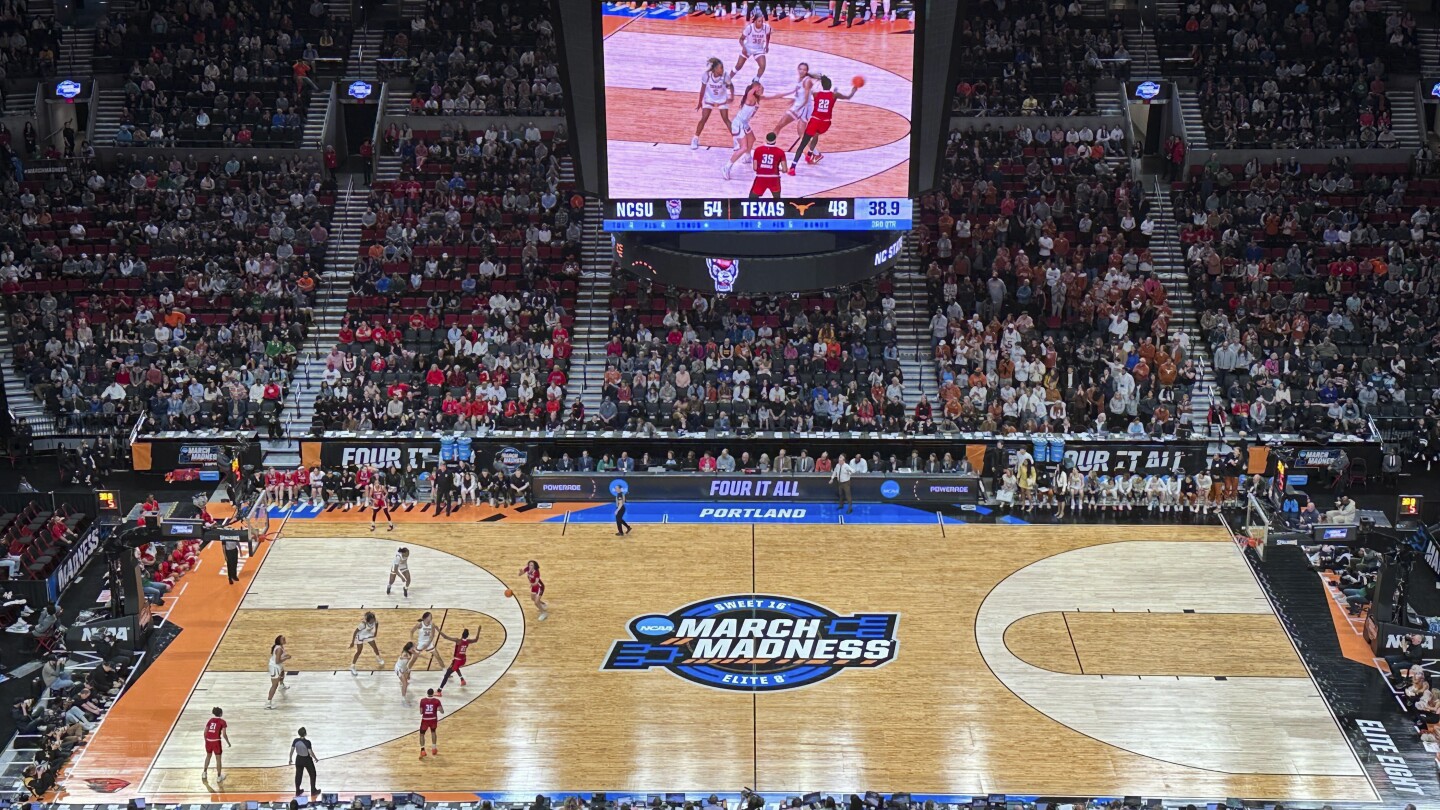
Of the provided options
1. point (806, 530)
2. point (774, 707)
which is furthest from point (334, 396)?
point (774, 707)

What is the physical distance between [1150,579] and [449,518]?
16943 mm

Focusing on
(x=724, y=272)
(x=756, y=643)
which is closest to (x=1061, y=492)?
(x=756, y=643)

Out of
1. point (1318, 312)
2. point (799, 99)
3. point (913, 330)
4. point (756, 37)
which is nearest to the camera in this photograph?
point (756, 37)

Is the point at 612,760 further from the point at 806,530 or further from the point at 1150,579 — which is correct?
the point at 1150,579

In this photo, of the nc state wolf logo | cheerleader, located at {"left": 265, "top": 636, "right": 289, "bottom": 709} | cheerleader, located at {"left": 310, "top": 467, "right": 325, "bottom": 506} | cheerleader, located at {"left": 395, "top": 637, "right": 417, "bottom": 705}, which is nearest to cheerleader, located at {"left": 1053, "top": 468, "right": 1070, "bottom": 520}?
the nc state wolf logo

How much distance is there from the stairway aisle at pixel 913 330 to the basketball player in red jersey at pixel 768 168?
10867 mm

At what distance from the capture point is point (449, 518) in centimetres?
4125

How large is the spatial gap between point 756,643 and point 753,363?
12886 mm

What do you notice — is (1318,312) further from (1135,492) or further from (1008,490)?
(1008,490)

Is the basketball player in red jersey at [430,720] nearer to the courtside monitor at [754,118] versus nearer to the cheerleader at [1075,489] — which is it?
the courtside monitor at [754,118]

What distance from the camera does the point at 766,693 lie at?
32625 mm

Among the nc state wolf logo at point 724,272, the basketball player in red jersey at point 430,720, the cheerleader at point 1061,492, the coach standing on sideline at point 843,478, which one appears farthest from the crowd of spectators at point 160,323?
the cheerleader at point 1061,492

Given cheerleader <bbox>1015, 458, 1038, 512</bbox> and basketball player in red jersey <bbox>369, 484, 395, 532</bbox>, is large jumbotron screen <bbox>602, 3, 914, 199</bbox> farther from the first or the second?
basketball player in red jersey <bbox>369, 484, 395, 532</bbox>

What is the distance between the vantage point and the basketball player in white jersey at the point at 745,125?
35281 mm
